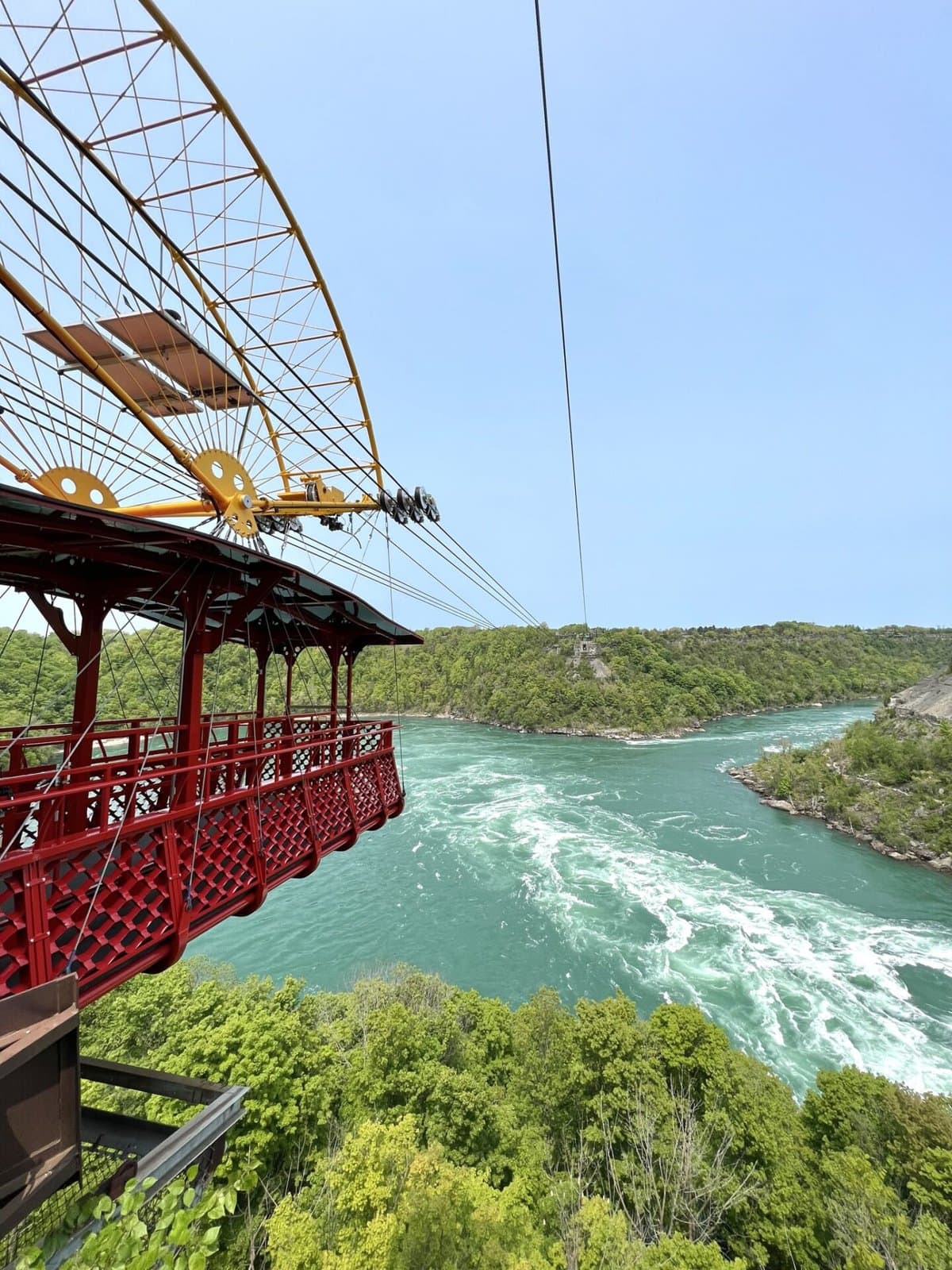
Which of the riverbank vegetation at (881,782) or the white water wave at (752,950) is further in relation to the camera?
the riverbank vegetation at (881,782)

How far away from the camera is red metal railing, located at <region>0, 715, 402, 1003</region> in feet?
8.36

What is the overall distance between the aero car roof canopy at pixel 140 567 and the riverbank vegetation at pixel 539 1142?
7.74 m

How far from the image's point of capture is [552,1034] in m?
10.7

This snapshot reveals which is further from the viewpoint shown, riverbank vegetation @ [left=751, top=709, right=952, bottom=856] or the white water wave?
riverbank vegetation @ [left=751, top=709, right=952, bottom=856]

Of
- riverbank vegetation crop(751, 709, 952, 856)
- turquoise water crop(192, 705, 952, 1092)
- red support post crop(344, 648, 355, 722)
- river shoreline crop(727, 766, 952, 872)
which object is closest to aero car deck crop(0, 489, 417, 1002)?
red support post crop(344, 648, 355, 722)

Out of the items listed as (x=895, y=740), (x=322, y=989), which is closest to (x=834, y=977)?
(x=322, y=989)

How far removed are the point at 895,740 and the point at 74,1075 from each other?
43048 millimetres

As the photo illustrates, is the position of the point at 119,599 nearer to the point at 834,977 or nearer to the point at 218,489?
the point at 218,489

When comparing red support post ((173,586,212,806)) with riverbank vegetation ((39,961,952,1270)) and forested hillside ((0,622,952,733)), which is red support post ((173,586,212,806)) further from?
forested hillside ((0,622,952,733))

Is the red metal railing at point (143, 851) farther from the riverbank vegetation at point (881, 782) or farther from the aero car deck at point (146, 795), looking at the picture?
the riverbank vegetation at point (881, 782)

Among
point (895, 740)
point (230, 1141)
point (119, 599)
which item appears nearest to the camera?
point (119, 599)

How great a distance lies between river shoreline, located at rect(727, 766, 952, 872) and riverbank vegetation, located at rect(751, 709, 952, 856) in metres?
0.07

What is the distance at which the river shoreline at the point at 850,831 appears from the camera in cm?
2342

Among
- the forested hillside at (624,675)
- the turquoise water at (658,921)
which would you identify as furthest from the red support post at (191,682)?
the forested hillside at (624,675)
